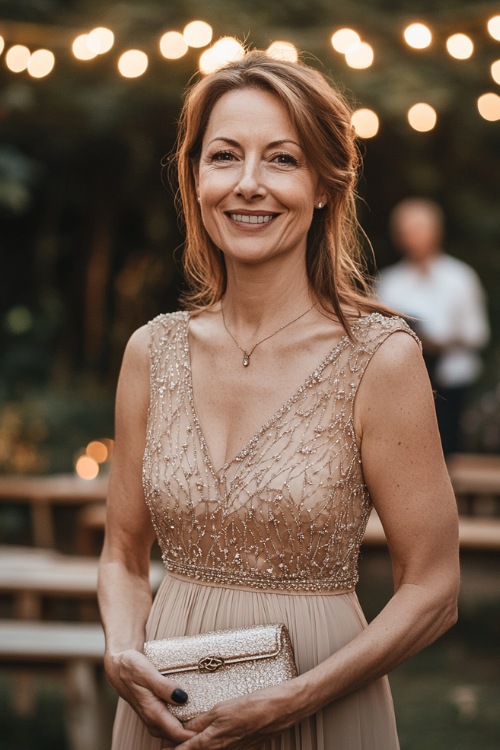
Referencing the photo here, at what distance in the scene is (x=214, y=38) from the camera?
7.75 m

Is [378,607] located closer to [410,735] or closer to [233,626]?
[410,735]

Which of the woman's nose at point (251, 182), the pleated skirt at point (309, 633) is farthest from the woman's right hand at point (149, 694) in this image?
the woman's nose at point (251, 182)

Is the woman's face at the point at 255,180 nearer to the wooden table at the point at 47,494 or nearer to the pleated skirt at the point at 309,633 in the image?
the pleated skirt at the point at 309,633

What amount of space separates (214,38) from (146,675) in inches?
235

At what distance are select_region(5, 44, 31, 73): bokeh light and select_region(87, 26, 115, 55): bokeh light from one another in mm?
396

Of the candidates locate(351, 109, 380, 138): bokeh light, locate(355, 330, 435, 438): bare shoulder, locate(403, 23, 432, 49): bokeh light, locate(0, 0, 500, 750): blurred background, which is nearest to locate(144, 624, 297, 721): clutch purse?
locate(355, 330, 435, 438): bare shoulder

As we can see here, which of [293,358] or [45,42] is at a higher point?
[45,42]

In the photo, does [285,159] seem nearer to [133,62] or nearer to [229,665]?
[229,665]

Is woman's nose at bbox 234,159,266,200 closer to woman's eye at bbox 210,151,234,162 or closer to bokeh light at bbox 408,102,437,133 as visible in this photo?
woman's eye at bbox 210,151,234,162

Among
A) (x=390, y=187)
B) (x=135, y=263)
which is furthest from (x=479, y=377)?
(x=135, y=263)

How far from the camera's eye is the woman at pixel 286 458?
8.04ft

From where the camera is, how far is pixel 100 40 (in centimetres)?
746

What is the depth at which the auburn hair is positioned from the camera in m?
2.55

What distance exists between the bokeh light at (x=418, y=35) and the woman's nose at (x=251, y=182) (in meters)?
5.07
